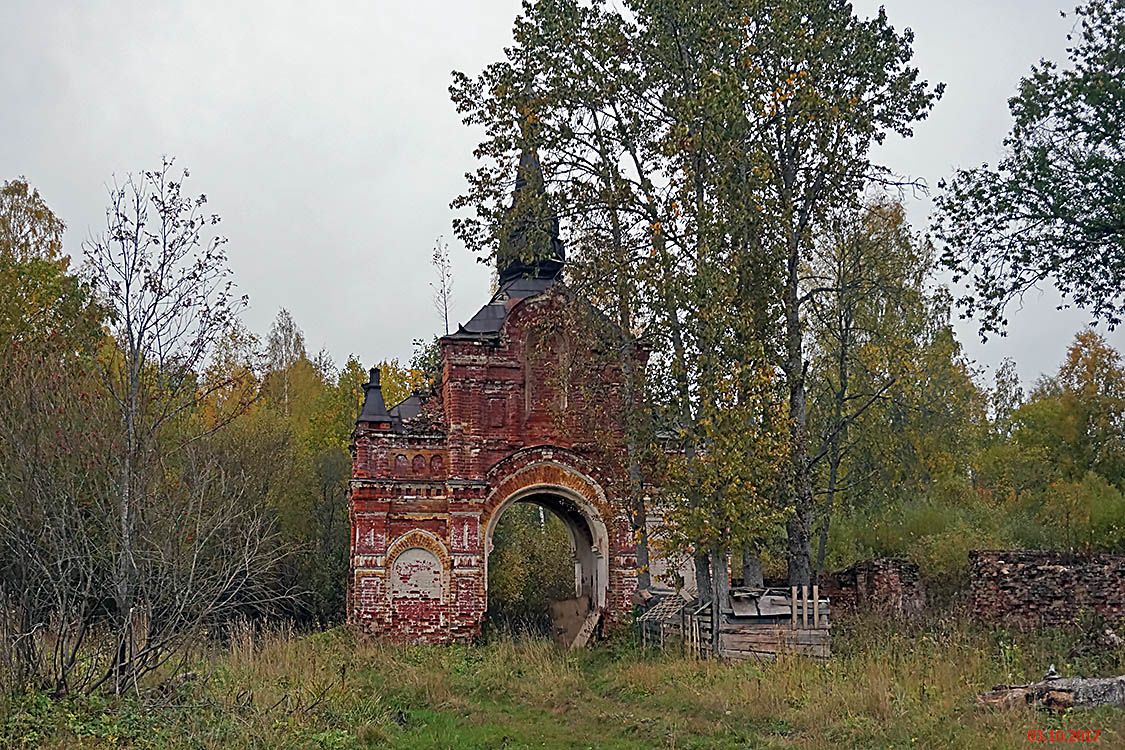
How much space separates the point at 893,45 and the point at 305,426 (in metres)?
27.4

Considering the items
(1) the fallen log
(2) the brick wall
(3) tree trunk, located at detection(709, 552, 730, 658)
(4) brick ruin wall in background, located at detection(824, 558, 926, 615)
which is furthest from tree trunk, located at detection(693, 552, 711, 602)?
(1) the fallen log

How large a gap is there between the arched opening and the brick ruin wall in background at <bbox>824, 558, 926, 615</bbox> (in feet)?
16.8

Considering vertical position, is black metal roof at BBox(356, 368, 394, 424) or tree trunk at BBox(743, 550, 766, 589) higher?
black metal roof at BBox(356, 368, 394, 424)

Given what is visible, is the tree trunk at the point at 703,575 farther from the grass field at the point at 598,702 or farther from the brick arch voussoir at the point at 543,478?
the brick arch voussoir at the point at 543,478

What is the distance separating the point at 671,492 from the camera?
1977cm

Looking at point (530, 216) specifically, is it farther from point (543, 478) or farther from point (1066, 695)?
point (1066, 695)

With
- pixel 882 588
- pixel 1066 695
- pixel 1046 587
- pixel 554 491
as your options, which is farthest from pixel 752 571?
pixel 1066 695

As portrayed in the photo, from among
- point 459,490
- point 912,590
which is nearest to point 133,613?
point 459,490

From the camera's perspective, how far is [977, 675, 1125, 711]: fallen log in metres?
11.7

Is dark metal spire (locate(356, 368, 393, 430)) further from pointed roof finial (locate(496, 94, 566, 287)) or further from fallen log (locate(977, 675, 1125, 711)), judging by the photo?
fallen log (locate(977, 675, 1125, 711))

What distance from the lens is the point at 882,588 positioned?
20781 mm

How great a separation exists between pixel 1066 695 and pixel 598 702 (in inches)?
271

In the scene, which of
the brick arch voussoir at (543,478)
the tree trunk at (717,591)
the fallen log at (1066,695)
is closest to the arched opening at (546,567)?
the brick arch voussoir at (543,478)

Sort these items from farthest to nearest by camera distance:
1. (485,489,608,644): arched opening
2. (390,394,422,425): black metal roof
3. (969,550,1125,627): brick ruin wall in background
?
(390,394,422,425): black metal roof → (485,489,608,644): arched opening → (969,550,1125,627): brick ruin wall in background
